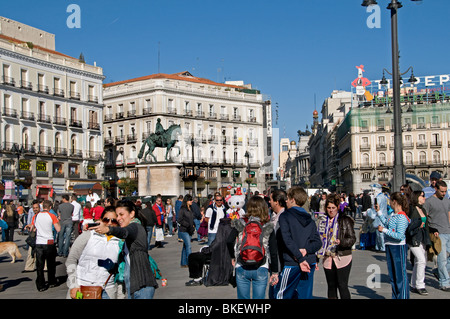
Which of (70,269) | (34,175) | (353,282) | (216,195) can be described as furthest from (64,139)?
(70,269)

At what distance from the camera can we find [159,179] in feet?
145

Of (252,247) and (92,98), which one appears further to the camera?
(92,98)

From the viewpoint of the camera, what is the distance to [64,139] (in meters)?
55.3

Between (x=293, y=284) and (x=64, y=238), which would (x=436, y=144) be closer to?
(x=64, y=238)

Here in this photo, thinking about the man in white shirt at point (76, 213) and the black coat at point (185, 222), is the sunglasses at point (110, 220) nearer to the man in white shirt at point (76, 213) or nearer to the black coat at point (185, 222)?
the black coat at point (185, 222)

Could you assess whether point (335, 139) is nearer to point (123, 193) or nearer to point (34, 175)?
point (123, 193)

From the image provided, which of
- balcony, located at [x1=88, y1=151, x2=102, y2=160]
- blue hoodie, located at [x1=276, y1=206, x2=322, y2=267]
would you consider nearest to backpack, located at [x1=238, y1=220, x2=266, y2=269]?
blue hoodie, located at [x1=276, y1=206, x2=322, y2=267]

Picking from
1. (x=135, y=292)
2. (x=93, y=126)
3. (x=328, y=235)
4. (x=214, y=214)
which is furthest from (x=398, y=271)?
(x=93, y=126)

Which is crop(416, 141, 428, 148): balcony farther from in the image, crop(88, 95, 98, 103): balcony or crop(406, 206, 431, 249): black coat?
crop(406, 206, 431, 249): black coat

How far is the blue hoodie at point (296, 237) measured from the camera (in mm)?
6242

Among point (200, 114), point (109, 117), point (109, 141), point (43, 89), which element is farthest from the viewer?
point (109, 117)

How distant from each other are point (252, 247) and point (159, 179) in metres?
38.4
